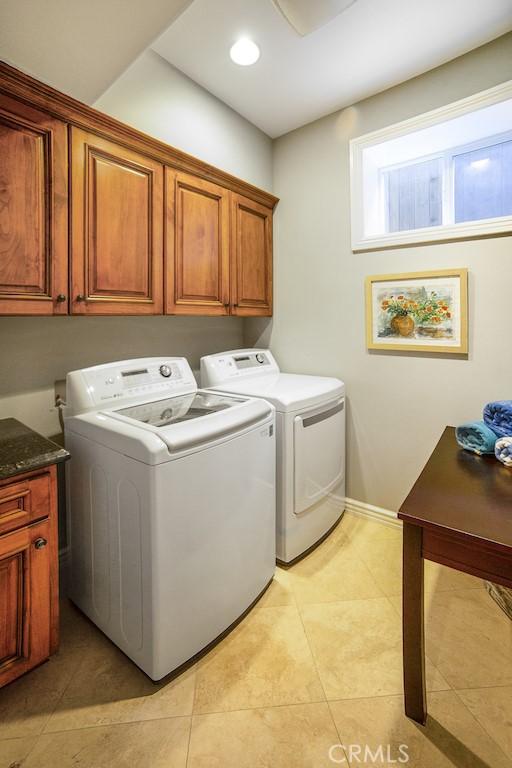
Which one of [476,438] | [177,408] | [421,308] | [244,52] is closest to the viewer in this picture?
[476,438]

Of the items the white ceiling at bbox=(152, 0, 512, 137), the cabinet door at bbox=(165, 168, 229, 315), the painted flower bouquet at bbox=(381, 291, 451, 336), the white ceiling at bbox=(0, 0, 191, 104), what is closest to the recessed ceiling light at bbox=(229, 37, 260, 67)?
the white ceiling at bbox=(152, 0, 512, 137)

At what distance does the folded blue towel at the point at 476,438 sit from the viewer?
149 cm

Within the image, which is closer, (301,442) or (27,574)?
(27,574)

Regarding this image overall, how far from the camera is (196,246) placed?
82.9 inches

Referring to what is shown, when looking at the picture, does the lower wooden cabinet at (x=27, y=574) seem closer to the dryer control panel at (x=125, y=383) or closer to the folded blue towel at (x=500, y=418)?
the dryer control panel at (x=125, y=383)

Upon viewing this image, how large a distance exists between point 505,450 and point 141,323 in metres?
1.88

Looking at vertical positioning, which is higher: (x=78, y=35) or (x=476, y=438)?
(x=78, y=35)

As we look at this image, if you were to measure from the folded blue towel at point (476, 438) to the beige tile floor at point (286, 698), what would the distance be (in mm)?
775

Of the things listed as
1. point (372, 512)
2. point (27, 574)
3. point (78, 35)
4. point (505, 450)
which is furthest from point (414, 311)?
point (27, 574)

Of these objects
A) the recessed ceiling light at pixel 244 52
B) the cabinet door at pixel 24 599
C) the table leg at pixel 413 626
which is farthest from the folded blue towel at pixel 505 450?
the recessed ceiling light at pixel 244 52

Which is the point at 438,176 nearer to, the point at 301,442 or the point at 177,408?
the point at 301,442

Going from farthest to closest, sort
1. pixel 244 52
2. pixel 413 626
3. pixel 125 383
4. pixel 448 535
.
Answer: pixel 244 52 < pixel 125 383 < pixel 413 626 < pixel 448 535

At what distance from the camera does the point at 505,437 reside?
4.73 ft

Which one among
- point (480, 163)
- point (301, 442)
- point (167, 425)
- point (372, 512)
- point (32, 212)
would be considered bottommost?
point (372, 512)
